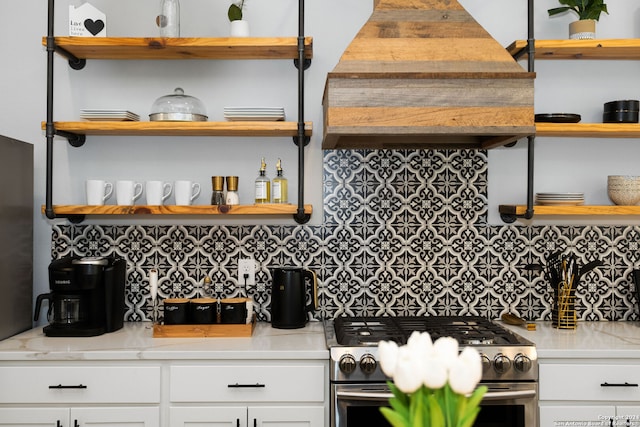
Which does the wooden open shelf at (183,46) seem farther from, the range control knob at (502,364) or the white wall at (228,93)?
the range control knob at (502,364)

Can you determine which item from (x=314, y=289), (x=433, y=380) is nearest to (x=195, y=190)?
(x=314, y=289)

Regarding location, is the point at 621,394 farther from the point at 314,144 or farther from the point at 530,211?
the point at 314,144

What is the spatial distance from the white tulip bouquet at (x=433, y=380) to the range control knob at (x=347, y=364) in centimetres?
117

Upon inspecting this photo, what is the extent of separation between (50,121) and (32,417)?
1.25 m

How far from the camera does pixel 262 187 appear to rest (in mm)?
2758

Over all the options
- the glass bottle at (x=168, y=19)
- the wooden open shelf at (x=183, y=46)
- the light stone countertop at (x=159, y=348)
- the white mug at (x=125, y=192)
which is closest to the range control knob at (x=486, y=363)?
the light stone countertop at (x=159, y=348)

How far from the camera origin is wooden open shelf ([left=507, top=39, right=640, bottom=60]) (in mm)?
2729

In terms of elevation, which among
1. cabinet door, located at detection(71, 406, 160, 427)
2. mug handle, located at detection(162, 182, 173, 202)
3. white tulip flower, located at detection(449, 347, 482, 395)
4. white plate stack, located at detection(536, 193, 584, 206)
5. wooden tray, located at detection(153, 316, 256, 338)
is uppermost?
mug handle, located at detection(162, 182, 173, 202)

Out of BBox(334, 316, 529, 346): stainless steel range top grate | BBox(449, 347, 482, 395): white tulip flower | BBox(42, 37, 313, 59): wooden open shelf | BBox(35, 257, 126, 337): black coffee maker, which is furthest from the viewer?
BBox(42, 37, 313, 59): wooden open shelf

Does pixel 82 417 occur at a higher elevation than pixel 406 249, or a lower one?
lower

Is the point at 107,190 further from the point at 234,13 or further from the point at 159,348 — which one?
the point at 234,13

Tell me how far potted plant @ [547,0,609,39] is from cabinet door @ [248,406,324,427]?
6.75ft

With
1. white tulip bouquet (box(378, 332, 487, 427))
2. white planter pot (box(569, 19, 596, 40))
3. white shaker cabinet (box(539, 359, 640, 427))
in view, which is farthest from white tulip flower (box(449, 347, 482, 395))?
white planter pot (box(569, 19, 596, 40))

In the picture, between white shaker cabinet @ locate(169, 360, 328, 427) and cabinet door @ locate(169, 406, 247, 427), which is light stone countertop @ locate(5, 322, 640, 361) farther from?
cabinet door @ locate(169, 406, 247, 427)
